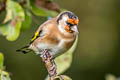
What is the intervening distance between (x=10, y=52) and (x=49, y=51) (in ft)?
12.2

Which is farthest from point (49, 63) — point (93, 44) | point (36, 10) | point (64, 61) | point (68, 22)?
point (93, 44)

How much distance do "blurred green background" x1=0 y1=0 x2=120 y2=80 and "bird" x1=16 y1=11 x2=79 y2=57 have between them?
3.78 metres

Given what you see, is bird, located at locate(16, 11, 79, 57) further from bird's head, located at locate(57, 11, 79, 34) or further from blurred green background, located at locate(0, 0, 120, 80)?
blurred green background, located at locate(0, 0, 120, 80)

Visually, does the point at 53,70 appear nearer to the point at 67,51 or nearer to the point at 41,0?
the point at 67,51

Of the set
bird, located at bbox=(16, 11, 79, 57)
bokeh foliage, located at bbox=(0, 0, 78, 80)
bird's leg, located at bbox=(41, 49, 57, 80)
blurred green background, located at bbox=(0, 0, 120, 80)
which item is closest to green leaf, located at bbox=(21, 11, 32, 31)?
bokeh foliage, located at bbox=(0, 0, 78, 80)

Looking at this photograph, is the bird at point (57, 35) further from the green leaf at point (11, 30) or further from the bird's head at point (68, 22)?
the green leaf at point (11, 30)

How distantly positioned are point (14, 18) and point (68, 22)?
0.34 m

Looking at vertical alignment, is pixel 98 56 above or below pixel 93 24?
below

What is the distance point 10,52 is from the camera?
617cm

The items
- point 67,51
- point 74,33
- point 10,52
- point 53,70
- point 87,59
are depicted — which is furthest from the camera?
point 87,59

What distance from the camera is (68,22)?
7.95ft

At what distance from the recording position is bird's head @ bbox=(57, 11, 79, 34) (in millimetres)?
2359

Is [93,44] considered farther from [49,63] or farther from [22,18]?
[49,63]

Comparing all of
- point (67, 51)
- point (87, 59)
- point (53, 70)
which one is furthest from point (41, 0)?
point (87, 59)
